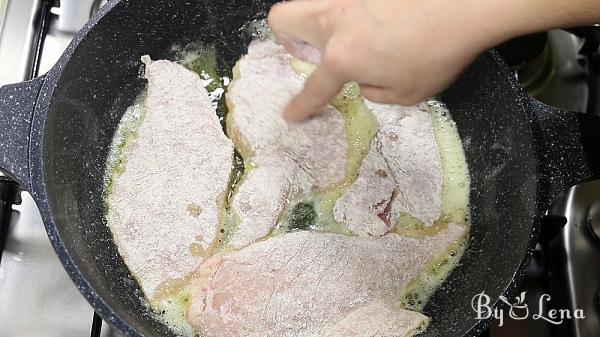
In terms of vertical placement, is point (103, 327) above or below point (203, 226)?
below

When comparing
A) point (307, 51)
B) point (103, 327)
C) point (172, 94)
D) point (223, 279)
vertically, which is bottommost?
point (103, 327)

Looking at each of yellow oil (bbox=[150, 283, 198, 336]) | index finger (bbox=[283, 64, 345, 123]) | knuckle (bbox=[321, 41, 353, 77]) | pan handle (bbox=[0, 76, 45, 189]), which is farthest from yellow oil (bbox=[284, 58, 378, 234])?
pan handle (bbox=[0, 76, 45, 189])

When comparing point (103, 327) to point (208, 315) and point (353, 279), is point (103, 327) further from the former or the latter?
point (353, 279)

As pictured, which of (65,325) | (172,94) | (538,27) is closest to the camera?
(538,27)

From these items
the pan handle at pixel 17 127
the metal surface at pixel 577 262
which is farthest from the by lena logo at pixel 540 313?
the pan handle at pixel 17 127

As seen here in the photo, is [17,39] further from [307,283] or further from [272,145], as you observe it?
[307,283]

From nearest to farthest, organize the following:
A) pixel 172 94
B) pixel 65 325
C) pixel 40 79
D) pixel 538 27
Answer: pixel 538 27, pixel 40 79, pixel 65 325, pixel 172 94

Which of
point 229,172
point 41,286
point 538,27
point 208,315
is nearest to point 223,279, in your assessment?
point 208,315
